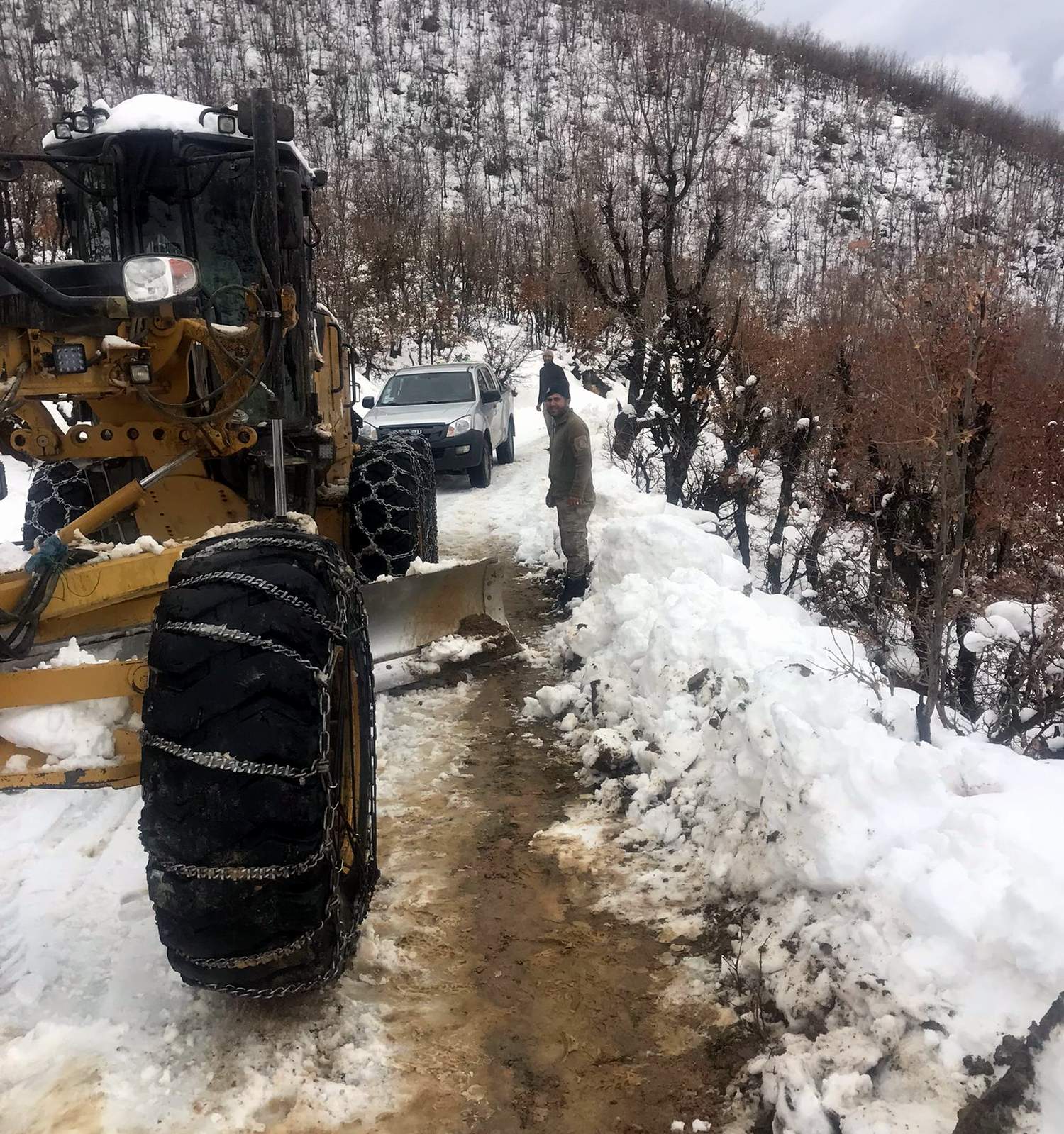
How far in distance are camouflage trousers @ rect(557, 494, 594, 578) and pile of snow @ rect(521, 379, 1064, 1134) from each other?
226 cm

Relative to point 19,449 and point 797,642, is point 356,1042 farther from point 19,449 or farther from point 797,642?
point 797,642

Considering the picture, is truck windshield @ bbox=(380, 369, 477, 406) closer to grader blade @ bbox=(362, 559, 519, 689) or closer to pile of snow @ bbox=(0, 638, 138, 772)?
grader blade @ bbox=(362, 559, 519, 689)

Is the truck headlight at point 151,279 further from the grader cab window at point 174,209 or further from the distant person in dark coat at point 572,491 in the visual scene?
the distant person in dark coat at point 572,491

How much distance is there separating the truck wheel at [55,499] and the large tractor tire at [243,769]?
2.72 m

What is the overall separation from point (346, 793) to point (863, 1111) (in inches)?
65.2

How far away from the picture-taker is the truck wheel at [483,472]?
12367 millimetres

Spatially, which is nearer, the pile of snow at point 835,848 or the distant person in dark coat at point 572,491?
the pile of snow at point 835,848

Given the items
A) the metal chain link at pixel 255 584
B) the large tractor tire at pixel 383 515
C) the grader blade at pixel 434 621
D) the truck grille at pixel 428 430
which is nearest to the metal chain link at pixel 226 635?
the metal chain link at pixel 255 584

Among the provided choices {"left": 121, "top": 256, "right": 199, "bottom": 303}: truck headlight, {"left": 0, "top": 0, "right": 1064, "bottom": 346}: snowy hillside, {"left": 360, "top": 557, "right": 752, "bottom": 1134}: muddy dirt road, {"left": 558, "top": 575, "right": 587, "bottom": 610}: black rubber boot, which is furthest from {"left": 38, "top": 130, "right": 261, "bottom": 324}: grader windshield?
{"left": 0, "top": 0, "right": 1064, "bottom": 346}: snowy hillside

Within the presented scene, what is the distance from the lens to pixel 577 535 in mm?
7227

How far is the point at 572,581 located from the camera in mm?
7188

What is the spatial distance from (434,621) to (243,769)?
3.41 m

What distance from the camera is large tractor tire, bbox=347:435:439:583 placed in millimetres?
5617

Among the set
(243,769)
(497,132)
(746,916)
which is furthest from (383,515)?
(497,132)
